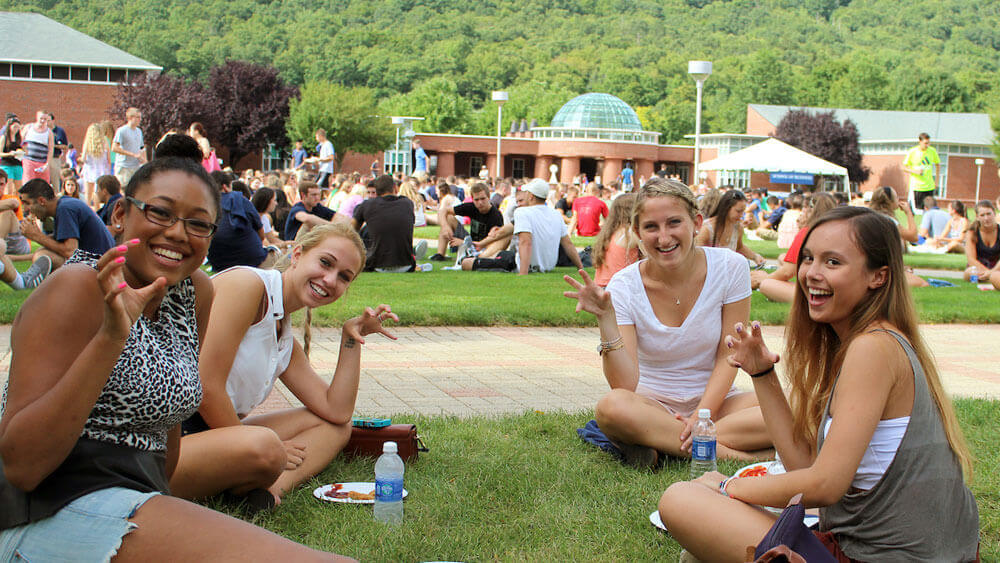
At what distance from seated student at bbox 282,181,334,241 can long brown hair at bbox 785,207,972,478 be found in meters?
10.5

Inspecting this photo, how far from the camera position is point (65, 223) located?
1007 centimetres

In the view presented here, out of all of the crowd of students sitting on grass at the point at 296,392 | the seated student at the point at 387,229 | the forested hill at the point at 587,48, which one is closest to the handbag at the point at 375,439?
the crowd of students sitting on grass at the point at 296,392

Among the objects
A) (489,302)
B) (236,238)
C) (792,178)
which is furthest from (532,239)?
(792,178)

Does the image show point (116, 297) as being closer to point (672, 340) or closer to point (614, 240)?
point (672, 340)

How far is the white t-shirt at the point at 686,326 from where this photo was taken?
16.3ft

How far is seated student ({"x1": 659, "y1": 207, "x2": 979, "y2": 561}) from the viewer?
286 cm

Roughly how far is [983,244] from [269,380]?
13.7 meters

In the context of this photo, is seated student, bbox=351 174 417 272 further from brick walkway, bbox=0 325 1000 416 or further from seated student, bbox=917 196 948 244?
seated student, bbox=917 196 948 244

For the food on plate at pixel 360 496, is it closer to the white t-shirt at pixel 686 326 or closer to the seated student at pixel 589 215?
the white t-shirt at pixel 686 326

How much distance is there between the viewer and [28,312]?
7.95ft

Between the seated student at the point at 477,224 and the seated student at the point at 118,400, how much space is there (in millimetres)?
12671

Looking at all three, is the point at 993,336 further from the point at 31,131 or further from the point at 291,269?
the point at 31,131

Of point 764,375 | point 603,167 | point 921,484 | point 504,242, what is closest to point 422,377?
point 764,375

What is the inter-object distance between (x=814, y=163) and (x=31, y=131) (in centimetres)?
2901
